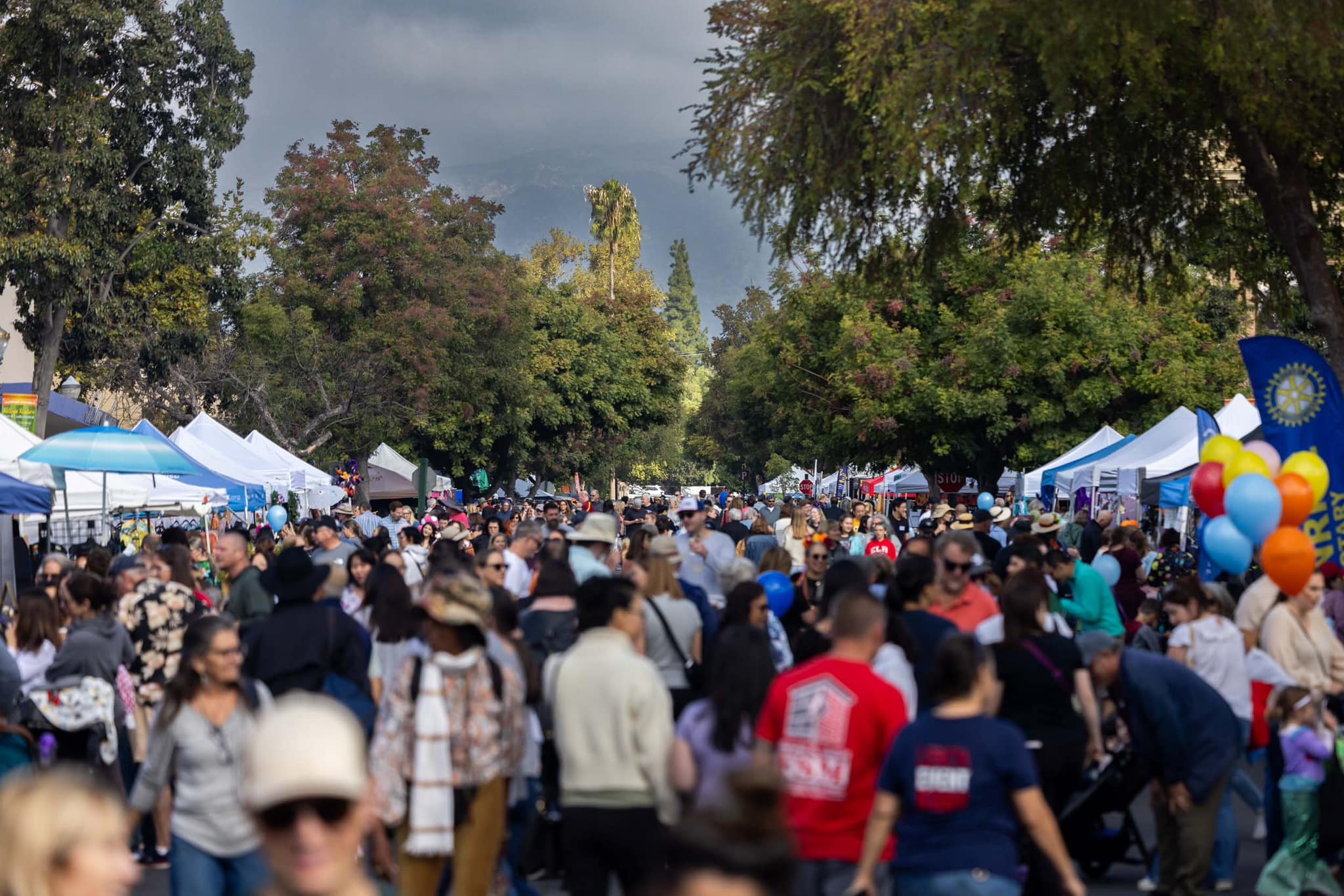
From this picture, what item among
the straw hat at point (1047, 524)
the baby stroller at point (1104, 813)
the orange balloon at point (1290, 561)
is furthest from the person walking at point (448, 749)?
the straw hat at point (1047, 524)

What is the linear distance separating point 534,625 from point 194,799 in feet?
9.43

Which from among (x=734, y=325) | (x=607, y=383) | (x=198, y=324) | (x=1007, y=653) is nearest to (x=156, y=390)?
(x=198, y=324)

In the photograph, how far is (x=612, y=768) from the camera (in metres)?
5.80

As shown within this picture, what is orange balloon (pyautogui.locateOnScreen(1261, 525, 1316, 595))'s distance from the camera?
932cm

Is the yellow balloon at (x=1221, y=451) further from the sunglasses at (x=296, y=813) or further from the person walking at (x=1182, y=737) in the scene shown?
the sunglasses at (x=296, y=813)

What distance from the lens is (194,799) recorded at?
5828 millimetres

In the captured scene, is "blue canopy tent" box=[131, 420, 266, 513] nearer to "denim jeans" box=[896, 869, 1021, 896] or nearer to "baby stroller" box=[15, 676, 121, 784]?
"baby stroller" box=[15, 676, 121, 784]

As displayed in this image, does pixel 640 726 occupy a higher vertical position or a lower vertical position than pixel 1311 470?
lower

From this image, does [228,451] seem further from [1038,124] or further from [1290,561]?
[1290,561]

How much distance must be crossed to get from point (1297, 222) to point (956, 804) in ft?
33.3

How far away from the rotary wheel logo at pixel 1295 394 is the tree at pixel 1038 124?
60 centimetres

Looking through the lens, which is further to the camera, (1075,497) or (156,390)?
(156,390)

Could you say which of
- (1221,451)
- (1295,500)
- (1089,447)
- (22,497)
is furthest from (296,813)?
(1089,447)

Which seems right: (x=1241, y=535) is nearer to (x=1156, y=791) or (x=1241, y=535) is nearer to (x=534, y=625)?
(x=1156, y=791)
